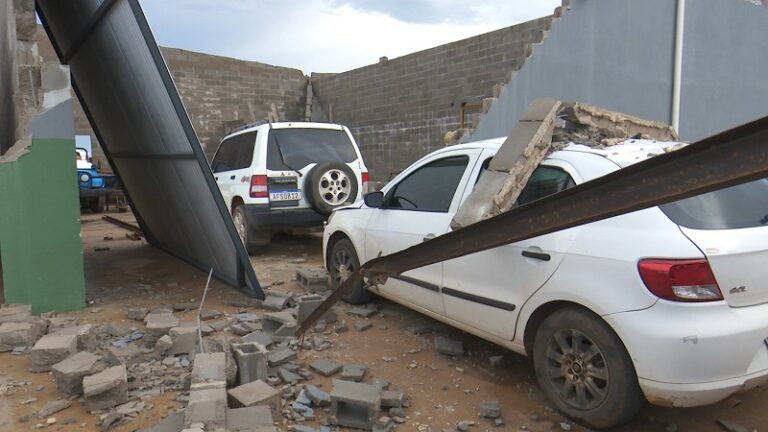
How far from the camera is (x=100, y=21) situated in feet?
19.1

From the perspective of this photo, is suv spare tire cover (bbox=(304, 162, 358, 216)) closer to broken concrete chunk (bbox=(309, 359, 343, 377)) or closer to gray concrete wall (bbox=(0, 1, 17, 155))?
gray concrete wall (bbox=(0, 1, 17, 155))

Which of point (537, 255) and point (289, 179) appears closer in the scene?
point (537, 255)

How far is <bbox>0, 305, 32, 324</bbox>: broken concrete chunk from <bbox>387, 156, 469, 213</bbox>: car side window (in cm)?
348

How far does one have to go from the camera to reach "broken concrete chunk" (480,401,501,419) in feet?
11.0

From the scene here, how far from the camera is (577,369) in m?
3.11

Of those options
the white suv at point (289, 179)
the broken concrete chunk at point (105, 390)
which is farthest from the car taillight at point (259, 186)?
the broken concrete chunk at point (105, 390)

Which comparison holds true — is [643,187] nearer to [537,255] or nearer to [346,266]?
[537,255]

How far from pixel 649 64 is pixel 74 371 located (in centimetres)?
1179

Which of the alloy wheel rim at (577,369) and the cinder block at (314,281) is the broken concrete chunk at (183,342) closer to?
the cinder block at (314,281)

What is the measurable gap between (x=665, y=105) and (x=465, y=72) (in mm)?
5257

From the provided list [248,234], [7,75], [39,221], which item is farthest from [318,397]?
[7,75]

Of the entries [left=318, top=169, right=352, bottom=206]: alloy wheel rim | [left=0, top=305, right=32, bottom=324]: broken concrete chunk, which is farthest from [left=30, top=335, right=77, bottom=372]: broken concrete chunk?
[left=318, top=169, right=352, bottom=206]: alloy wheel rim

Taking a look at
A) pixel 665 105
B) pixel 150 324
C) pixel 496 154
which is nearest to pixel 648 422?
pixel 496 154

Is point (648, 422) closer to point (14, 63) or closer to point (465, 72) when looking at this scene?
point (14, 63)
